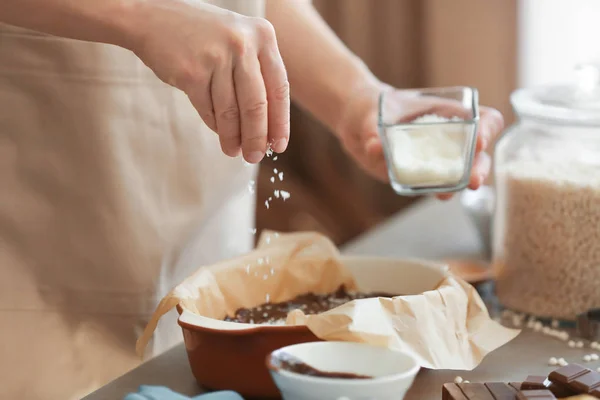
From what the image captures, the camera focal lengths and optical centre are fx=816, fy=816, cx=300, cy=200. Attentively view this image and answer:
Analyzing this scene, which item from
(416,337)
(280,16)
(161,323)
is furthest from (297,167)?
(416,337)

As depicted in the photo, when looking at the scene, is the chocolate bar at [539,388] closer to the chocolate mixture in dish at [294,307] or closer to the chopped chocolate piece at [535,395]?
the chopped chocolate piece at [535,395]

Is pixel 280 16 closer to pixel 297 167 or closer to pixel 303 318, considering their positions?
pixel 303 318

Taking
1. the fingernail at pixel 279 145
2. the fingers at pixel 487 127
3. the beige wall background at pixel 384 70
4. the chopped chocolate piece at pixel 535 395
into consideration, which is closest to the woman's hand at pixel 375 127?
the fingers at pixel 487 127

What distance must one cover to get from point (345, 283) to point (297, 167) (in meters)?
1.80

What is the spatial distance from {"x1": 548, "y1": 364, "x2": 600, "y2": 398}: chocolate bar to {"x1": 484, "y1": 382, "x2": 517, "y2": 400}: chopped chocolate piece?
45mm

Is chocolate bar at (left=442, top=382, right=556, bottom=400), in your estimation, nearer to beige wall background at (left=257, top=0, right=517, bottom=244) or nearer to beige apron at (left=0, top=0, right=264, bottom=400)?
beige apron at (left=0, top=0, right=264, bottom=400)

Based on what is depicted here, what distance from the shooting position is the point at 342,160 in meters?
2.74

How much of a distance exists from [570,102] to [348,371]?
540mm

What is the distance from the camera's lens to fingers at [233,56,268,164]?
727 millimetres

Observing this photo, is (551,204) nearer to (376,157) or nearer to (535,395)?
(376,157)

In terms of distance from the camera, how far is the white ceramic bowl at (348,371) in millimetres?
623

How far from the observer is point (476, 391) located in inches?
27.5

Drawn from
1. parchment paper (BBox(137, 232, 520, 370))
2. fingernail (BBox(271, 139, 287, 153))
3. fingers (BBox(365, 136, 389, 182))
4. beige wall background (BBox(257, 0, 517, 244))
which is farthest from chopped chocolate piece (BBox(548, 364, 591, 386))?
beige wall background (BBox(257, 0, 517, 244))

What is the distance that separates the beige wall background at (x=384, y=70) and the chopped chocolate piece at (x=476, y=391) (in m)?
1.74
